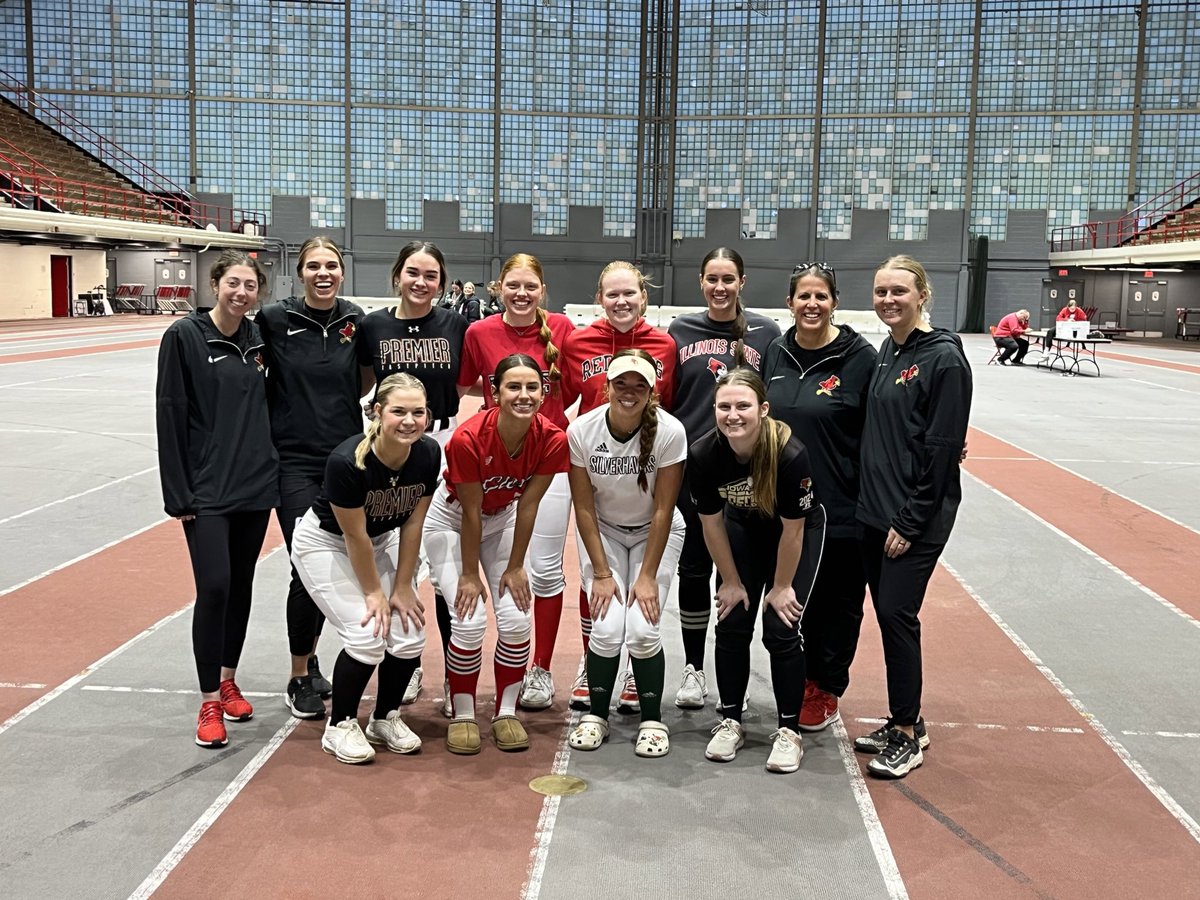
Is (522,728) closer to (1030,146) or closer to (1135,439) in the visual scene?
(1135,439)

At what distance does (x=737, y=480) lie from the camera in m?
4.17

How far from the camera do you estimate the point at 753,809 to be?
3836 mm

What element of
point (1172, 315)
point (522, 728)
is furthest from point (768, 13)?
point (522, 728)

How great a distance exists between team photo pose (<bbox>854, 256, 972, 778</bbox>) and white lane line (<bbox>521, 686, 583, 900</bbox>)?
1.19 metres

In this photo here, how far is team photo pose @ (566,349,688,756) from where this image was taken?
4.28m

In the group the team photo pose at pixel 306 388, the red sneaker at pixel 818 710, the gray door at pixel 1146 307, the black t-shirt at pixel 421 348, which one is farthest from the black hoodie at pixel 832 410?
the gray door at pixel 1146 307

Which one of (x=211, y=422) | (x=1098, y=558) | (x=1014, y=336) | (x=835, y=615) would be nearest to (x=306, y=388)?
(x=211, y=422)

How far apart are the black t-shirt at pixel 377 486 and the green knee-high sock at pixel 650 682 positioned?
3.60 feet

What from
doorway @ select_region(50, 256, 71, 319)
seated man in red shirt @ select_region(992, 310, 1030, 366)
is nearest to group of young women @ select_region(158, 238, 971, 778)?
seated man in red shirt @ select_region(992, 310, 1030, 366)

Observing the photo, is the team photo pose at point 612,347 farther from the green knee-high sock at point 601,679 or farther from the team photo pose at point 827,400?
the team photo pose at point 827,400

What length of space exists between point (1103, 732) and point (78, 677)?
4520 mm

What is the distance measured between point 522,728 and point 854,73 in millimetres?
36158

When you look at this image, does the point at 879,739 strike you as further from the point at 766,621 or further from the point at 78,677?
the point at 78,677

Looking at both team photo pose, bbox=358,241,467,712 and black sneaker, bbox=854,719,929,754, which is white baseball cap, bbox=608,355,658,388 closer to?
team photo pose, bbox=358,241,467,712
